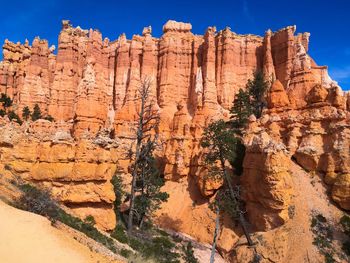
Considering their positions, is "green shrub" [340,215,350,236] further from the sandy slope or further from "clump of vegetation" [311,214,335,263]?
the sandy slope

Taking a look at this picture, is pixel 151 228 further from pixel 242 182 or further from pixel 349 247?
pixel 349 247

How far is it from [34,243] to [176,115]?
94.5 ft

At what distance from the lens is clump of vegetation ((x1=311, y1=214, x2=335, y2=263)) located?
18.5 meters

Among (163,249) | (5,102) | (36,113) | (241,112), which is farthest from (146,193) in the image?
(5,102)

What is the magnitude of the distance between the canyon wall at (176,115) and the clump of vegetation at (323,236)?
82.4 inches

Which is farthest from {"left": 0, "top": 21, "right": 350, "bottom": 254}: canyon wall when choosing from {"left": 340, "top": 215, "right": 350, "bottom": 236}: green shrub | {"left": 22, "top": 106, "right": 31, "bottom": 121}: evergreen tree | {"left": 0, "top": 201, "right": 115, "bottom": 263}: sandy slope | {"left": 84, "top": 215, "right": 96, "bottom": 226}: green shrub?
{"left": 0, "top": 201, "right": 115, "bottom": 263}: sandy slope

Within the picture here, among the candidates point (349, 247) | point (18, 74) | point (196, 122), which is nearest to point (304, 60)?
point (196, 122)

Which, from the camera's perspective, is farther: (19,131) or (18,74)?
(18,74)

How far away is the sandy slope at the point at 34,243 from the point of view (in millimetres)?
6969

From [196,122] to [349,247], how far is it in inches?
748

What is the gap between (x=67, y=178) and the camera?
640 inches

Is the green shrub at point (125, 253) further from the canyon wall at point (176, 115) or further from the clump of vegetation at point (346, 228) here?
the clump of vegetation at point (346, 228)

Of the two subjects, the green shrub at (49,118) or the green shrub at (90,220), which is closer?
the green shrub at (90,220)

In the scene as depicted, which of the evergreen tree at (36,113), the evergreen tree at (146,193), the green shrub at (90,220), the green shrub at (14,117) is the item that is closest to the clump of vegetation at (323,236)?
the evergreen tree at (146,193)
